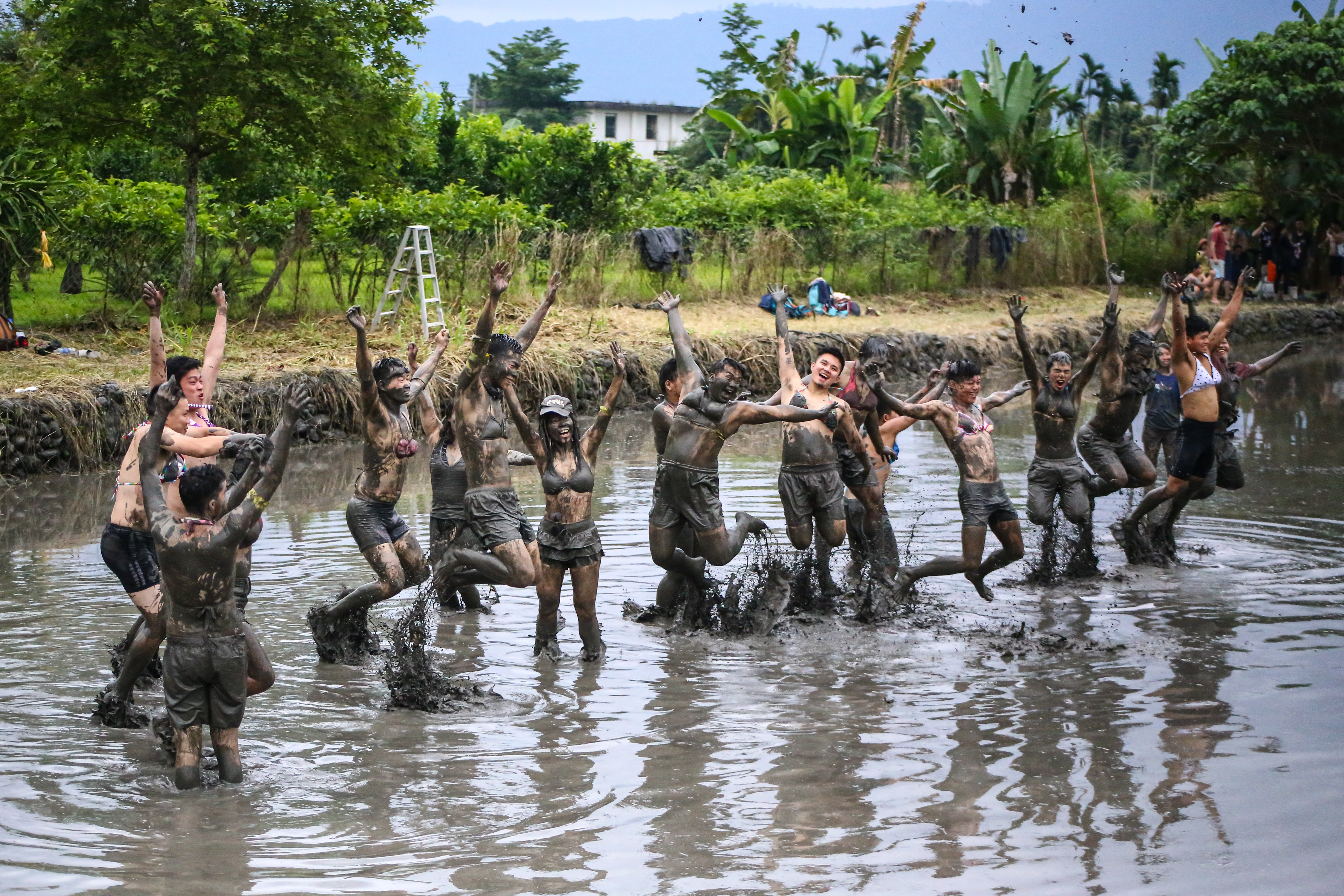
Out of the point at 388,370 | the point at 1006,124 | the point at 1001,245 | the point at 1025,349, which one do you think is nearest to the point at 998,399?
the point at 1025,349

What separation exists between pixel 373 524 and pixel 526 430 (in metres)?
1.09

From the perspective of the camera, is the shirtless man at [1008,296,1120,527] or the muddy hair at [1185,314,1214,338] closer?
the shirtless man at [1008,296,1120,527]

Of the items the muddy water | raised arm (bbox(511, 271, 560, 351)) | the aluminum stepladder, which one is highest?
the aluminum stepladder

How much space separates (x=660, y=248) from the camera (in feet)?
72.7

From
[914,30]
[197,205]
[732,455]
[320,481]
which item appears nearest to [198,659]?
[320,481]

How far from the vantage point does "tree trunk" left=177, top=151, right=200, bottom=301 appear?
53.5ft

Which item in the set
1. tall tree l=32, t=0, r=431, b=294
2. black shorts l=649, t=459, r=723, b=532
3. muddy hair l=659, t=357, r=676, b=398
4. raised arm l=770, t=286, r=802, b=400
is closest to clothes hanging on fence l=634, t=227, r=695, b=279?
tall tree l=32, t=0, r=431, b=294

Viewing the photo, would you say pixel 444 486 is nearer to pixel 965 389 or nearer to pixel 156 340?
pixel 156 340

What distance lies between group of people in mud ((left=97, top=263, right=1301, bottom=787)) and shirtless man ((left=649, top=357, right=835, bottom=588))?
15 mm

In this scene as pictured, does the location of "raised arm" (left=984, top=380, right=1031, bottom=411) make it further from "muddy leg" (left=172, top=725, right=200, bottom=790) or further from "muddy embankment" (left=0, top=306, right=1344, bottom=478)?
"muddy embankment" (left=0, top=306, right=1344, bottom=478)

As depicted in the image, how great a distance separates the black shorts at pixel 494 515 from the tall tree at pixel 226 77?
30.5ft

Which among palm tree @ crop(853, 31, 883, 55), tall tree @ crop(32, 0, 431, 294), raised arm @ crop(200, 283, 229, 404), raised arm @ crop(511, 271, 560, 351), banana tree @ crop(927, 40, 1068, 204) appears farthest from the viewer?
palm tree @ crop(853, 31, 883, 55)

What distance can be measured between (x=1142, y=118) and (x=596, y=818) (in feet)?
212

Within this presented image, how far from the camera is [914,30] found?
33.3 m
